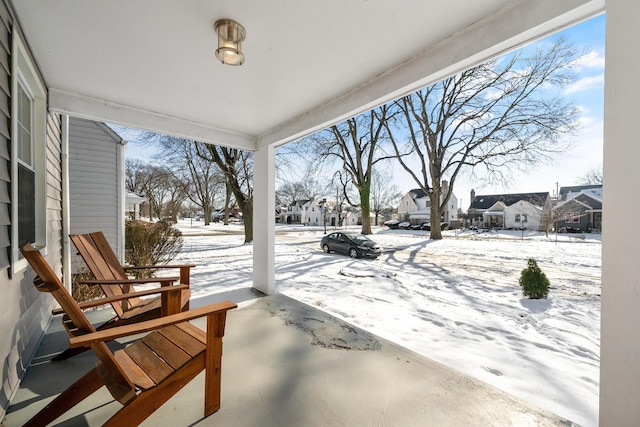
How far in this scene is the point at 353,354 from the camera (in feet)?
8.09

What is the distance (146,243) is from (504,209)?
33.5 metres


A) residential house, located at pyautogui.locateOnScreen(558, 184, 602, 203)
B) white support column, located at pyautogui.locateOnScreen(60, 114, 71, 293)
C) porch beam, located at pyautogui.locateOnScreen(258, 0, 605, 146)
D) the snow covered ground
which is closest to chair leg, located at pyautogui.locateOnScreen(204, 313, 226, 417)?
the snow covered ground

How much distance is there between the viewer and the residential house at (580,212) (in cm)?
1792

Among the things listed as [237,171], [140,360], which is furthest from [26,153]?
[237,171]

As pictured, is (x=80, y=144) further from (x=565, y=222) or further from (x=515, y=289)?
(x=565, y=222)

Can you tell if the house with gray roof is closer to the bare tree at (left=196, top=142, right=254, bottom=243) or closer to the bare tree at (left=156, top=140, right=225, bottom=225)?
the bare tree at (left=196, top=142, right=254, bottom=243)

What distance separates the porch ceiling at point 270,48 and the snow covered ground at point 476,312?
253cm

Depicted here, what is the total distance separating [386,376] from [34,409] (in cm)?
237

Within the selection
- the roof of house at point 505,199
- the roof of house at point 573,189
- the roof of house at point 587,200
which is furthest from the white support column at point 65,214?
the roof of house at point 505,199

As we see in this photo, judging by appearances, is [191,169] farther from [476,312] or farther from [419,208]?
[419,208]

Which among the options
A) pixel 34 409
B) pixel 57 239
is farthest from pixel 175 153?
pixel 34 409

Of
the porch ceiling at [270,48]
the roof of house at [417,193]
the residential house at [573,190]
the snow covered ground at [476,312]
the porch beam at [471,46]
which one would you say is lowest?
the snow covered ground at [476,312]

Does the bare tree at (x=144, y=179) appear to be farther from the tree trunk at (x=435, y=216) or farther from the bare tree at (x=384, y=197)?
the bare tree at (x=384, y=197)

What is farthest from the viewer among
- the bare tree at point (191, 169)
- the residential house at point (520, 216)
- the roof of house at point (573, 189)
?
the residential house at point (520, 216)
